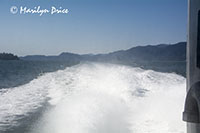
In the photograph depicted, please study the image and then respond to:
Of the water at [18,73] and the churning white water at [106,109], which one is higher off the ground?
the water at [18,73]

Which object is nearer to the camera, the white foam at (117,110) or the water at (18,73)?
the white foam at (117,110)

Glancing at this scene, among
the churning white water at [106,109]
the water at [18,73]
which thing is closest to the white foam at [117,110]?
the churning white water at [106,109]

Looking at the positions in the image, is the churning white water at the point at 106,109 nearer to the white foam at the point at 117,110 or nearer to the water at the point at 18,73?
the white foam at the point at 117,110

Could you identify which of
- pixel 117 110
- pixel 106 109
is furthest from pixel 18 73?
pixel 117 110

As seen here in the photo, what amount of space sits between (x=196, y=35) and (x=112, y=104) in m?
9.58

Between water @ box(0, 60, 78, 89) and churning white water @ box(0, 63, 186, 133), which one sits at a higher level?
water @ box(0, 60, 78, 89)

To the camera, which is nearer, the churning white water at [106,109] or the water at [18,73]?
the churning white water at [106,109]

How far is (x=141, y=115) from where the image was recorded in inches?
459

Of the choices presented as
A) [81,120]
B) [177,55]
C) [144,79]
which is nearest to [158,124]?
[81,120]

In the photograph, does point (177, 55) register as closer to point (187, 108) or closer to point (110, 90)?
point (110, 90)

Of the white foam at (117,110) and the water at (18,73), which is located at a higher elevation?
the water at (18,73)

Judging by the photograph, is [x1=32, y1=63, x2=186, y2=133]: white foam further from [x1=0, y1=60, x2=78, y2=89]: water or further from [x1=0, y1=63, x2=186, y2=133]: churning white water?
[x1=0, y1=60, x2=78, y2=89]: water

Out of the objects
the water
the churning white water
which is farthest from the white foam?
the water

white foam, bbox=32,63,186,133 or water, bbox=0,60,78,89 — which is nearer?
white foam, bbox=32,63,186,133
